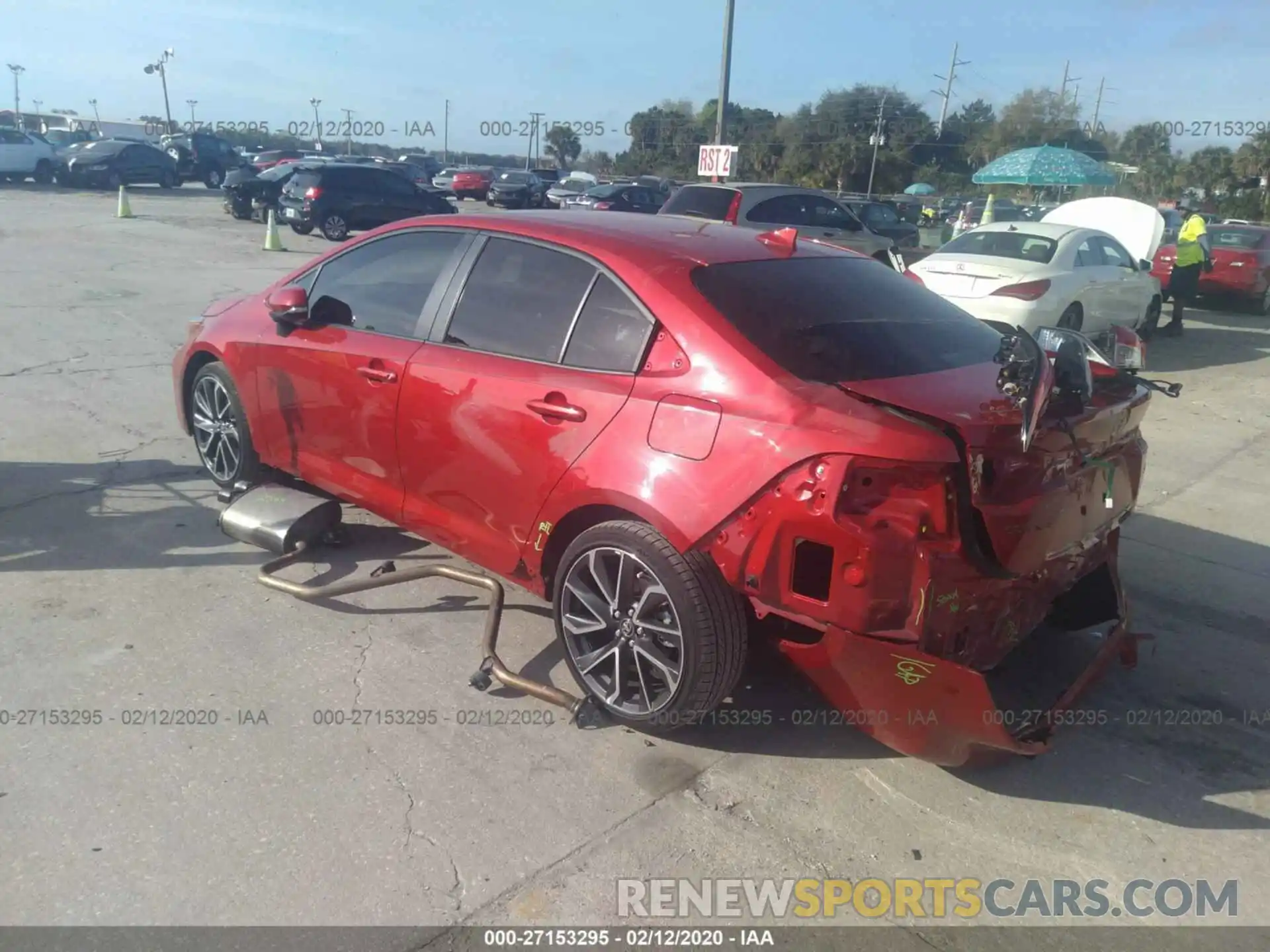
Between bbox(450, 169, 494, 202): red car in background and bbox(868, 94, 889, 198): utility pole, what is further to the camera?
bbox(868, 94, 889, 198): utility pole

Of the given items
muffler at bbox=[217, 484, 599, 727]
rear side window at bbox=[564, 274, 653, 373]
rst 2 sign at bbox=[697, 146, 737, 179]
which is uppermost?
rst 2 sign at bbox=[697, 146, 737, 179]

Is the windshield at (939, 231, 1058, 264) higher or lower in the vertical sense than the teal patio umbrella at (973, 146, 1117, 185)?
lower

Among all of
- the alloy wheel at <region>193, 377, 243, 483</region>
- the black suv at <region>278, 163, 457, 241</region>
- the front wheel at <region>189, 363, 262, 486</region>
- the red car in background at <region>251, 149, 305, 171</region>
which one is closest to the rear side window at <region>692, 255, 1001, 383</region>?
the front wheel at <region>189, 363, 262, 486</region>

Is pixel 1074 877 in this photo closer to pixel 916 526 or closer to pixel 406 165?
pixel 916 526

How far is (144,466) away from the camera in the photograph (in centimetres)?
594

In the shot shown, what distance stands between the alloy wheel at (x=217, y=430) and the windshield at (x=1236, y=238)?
56.4 ft

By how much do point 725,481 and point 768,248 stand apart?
1.31 m

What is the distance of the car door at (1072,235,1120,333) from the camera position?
36.1ft

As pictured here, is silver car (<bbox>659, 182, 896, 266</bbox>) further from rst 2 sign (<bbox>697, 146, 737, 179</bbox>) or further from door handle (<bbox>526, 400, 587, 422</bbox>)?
door handle (<bbox>526, 400, 587, 422</bbox>)

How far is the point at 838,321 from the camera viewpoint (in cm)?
356

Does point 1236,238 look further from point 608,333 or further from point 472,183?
point 472,183

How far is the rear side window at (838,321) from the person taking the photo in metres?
3.32

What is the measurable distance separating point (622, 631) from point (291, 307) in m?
2.36

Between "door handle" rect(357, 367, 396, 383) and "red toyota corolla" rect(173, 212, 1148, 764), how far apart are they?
2 cm
